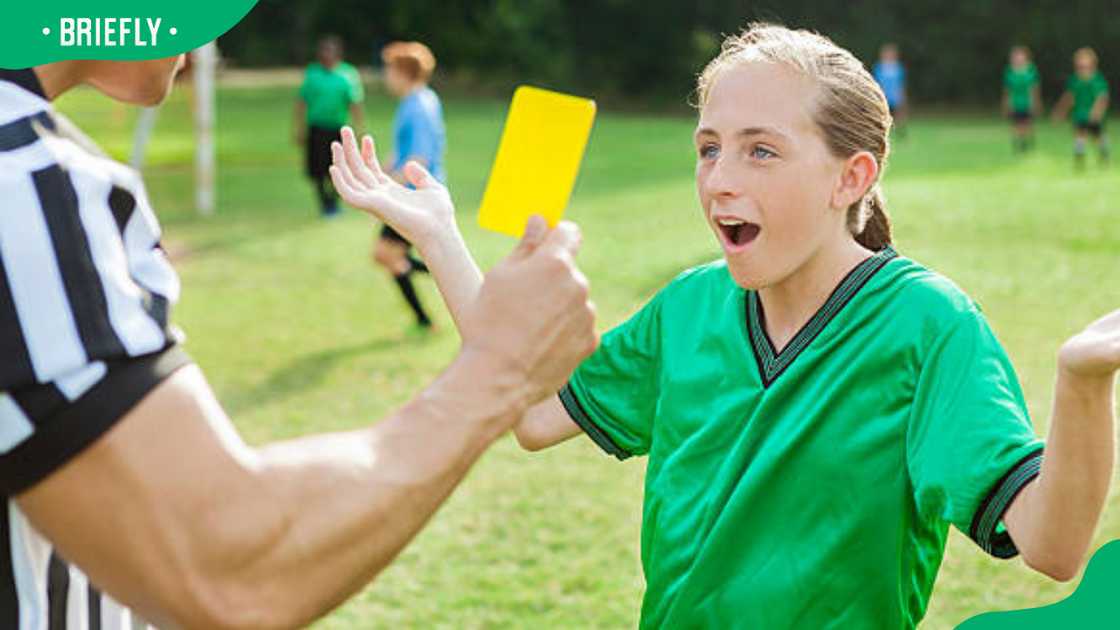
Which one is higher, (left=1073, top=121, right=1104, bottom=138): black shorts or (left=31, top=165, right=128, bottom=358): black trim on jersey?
(left=31, top=165, right=128, bottom=358): black trim on jersey

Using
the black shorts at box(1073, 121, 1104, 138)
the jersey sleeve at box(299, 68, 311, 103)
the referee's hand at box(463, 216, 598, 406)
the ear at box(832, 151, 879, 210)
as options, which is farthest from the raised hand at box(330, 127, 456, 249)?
the black shorts at box(1073, 121, 1104, 138)

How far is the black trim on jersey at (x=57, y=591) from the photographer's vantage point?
5.62 feet

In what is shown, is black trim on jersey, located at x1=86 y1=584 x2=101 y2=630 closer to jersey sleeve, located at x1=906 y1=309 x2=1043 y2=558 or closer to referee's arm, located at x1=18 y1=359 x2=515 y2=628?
referee's arm, located at x1=18 y1=359 x2=515 y2=628

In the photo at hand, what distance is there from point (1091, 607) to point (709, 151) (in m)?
1.13

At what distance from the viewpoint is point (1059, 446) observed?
2.04 metres

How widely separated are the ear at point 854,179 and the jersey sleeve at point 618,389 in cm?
44

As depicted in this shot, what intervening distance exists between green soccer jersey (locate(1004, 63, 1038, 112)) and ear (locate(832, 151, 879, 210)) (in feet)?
77.2

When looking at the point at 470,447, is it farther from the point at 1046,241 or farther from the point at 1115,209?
the point at 1115,209

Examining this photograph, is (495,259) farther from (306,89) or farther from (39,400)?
(39,400)

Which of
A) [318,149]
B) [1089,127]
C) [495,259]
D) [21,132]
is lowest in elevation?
[318,149]

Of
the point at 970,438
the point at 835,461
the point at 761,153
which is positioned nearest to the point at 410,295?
the point at 761,153

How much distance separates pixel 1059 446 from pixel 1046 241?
12.7 metres

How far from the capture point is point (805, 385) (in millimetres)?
2486

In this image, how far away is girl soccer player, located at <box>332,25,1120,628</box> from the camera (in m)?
2.28
